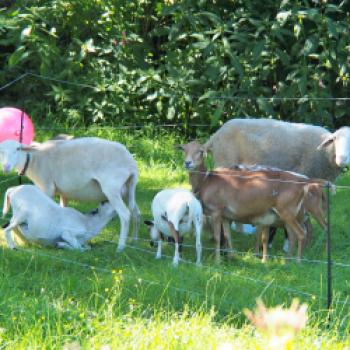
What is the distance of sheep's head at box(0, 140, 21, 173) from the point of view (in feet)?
29.7

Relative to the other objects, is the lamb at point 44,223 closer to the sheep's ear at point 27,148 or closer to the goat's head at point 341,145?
the sheep's ear at point 27,148

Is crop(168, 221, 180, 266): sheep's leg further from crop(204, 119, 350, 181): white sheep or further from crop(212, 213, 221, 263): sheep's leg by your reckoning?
crop(204, 119, 350, 181): white sheep

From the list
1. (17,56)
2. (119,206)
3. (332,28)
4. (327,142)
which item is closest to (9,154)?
(119,206)

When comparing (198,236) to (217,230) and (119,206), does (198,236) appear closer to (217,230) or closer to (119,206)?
(217,230)

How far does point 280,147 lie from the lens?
10297mm

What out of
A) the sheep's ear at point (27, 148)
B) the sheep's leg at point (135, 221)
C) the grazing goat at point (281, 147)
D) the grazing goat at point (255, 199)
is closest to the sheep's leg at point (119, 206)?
the sheep's leg at point (135, 221)

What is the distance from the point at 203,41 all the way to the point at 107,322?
868 centimetres

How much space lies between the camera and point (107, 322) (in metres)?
5.46

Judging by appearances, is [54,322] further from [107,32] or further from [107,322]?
[107,32]

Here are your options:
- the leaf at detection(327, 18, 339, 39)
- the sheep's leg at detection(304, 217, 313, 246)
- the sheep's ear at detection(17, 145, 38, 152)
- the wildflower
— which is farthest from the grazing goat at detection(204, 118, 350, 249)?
the wildflower

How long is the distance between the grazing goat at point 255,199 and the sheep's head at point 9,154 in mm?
2047

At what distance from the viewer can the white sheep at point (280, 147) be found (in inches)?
403

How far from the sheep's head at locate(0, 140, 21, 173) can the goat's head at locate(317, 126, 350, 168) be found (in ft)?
11.8

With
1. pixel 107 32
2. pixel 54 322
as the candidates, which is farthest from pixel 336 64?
pixel 54 322
